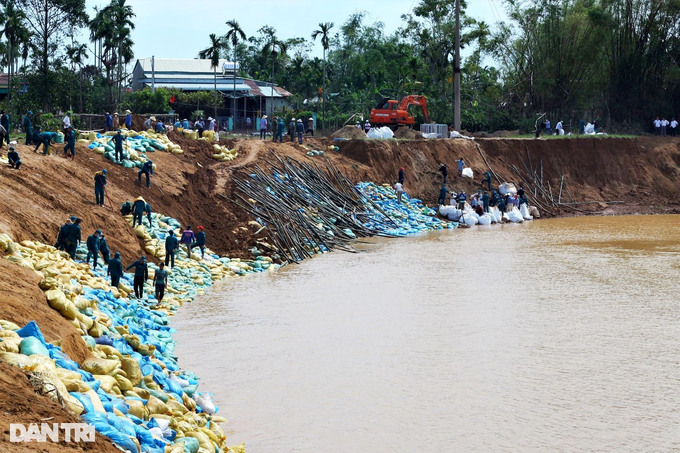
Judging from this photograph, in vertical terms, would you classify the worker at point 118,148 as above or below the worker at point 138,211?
above

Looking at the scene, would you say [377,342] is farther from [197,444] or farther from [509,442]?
[197,444]

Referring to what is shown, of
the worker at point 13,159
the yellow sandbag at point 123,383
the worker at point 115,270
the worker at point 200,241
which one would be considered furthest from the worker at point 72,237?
the yellow sandbag at point 123,383

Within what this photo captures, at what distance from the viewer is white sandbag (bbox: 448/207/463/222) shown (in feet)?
111

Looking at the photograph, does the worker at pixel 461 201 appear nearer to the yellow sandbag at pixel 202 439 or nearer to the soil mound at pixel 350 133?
the soil mound at pixel 350 133

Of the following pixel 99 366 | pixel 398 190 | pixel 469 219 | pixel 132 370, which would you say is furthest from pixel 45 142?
pixel 469 219

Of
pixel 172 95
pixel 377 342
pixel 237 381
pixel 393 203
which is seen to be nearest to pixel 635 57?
pixel 393 203

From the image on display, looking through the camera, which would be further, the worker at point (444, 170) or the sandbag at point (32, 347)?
the worker at point (444, 170)

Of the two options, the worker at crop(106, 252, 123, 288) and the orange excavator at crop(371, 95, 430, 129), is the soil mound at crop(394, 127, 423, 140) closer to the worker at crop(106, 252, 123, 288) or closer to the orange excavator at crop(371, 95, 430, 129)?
the orange excavator at crop(371, 95, 430, 129)

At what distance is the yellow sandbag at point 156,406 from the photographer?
1057 cm

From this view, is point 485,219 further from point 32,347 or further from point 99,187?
point 32,347

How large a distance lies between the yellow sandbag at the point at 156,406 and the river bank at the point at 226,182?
1.23m

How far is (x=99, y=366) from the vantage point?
10969 mm

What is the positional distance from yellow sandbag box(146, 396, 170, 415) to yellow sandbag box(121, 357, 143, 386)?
1.90 feet

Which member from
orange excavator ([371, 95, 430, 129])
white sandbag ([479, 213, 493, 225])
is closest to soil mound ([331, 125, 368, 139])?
orange excavator ([371, 95, 430, 129])
